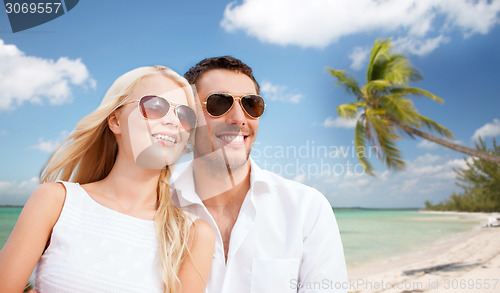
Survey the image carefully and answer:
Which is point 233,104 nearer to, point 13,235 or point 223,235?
point 223,235

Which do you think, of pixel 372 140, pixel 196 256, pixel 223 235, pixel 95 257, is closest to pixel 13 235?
pixel 95 257

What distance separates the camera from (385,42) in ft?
60.2

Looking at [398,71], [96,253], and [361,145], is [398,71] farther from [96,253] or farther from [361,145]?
[96,253]

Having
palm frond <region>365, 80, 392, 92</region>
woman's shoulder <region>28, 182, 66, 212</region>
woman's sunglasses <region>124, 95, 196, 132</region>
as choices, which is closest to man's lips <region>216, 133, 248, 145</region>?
woman's sunglasses <region>124, 95, 196, 132</region>

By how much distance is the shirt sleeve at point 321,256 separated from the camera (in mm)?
2732

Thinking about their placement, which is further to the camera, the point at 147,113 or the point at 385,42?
the point at 385,42

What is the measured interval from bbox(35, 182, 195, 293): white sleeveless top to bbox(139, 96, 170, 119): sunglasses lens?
582mm


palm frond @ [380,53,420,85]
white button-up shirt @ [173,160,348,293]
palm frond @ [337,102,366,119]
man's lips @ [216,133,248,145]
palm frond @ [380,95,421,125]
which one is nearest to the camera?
white button-up shirt @ [173,160,348,293]

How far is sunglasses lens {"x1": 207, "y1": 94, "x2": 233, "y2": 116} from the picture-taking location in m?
3.03

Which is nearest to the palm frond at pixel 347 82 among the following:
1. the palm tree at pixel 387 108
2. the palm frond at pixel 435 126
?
the palm tree at pixel 387 108

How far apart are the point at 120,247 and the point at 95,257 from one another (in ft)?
0.44

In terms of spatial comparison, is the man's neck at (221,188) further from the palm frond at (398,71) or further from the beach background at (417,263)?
the palm frond at (398,71)

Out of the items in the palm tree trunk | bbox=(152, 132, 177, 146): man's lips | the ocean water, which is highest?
the palm tree trunk

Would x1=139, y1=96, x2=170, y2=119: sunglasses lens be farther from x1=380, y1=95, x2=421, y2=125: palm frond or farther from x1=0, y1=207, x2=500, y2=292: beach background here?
x1=380, y1=95, x2=421, y2=125: palm frond
